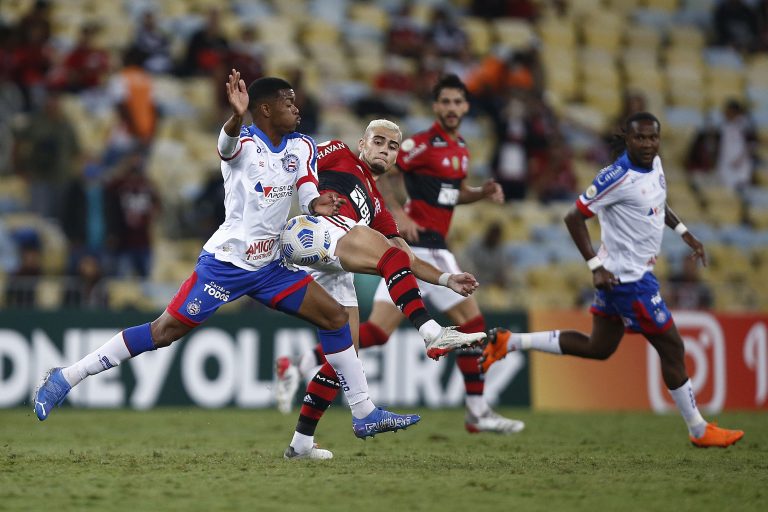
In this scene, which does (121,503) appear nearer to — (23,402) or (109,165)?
(23,402)

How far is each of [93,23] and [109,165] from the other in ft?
9.50

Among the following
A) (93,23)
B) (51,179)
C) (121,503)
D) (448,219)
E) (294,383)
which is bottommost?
(121,503)

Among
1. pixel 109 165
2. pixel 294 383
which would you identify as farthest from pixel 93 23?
pixel 294 383

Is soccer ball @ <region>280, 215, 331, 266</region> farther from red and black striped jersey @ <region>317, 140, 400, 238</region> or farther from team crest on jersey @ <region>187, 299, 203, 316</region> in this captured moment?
team crest on jersey @ <region>187, 299, 203, 316</region>

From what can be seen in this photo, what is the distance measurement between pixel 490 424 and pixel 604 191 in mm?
2617

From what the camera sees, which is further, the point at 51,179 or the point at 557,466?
the point at 51,179

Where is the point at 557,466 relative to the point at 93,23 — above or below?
below

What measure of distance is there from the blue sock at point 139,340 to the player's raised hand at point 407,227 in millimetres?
2909

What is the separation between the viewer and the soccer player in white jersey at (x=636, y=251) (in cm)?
975

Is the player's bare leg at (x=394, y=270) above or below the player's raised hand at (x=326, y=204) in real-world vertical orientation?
below

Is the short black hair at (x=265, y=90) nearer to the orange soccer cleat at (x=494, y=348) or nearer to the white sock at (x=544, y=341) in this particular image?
the orange soccer cleat at (x=494, y=348)

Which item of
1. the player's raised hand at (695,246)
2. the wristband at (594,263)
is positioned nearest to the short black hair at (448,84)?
the wristband at (594,263)

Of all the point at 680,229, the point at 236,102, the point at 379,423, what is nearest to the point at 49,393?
the point at 379,423

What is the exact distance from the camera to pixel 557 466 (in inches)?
333
